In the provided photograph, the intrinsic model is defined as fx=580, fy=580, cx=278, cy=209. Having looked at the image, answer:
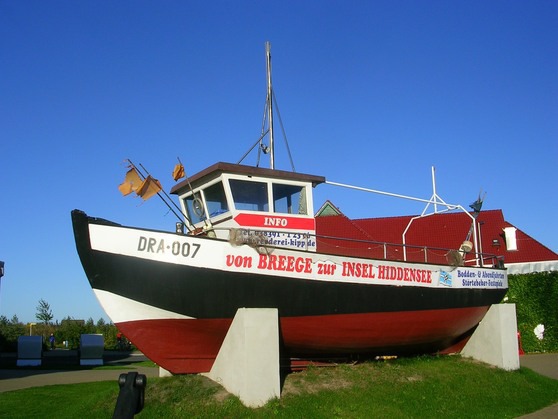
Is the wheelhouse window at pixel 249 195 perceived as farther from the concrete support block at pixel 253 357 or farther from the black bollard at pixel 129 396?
the black bollard at pixel 129 396

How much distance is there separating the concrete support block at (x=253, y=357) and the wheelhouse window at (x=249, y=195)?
2.41 meters

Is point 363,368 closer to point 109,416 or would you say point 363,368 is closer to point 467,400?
point 467,400

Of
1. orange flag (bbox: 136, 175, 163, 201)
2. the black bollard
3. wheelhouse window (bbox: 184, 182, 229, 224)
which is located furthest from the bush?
the black bollard

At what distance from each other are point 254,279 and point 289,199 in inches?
97.8

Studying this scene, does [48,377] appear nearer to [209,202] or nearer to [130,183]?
[209,202]

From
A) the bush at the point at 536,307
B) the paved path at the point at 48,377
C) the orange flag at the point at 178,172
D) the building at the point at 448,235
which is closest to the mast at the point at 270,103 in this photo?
the orange flag at the point at 178,172

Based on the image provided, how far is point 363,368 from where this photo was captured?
12.5m

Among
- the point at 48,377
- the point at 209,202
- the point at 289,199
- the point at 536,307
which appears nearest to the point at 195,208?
the point at 209,202

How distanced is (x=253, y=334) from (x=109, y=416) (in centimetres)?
280

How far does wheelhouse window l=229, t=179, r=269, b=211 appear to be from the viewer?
11.7m

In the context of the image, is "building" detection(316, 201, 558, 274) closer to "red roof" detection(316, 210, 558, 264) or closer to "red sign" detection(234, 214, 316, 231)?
"red roof" detection(316, 210, 558, 264)

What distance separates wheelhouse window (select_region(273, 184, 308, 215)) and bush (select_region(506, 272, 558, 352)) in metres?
15.4

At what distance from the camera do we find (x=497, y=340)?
1544cm

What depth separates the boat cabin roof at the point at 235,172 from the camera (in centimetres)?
1163
